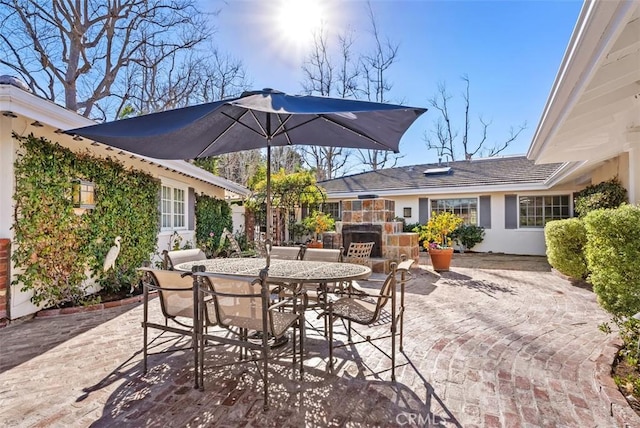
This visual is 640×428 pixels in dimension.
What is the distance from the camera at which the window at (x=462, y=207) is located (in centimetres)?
1246

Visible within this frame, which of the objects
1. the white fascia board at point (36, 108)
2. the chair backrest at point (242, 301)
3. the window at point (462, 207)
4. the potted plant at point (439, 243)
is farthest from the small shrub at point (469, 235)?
the white fascia board at point (36, 108)

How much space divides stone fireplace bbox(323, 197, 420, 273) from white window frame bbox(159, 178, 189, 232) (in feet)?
14.4

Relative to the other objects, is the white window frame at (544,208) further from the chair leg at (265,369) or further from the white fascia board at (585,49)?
the chair leg at (265,369)

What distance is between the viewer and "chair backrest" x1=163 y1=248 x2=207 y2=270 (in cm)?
373

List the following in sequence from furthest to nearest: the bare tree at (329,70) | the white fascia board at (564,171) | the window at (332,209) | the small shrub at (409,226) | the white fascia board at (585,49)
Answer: the bare tree at (329,70) → the window at (332,209) → the small shrub at (409,226) → the white fascia board at (564,171) → the white fascia board at (585,49)

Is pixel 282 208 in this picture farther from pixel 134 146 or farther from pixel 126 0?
pixel 126 0

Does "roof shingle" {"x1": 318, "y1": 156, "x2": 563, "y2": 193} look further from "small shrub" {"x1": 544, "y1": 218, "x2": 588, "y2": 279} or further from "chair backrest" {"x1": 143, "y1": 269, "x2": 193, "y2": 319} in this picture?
"chair backrest" {"x1": 143, "y1": 269, "x2": 193, "y2": 319}

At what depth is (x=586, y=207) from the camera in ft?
24.2

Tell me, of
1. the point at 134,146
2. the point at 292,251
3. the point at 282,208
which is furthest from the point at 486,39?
the point at 134,146

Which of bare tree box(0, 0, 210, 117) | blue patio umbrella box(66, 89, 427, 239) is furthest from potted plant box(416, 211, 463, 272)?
bare tree box(0, 0, 210, 117)

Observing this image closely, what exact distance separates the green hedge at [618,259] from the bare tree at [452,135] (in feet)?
65.1

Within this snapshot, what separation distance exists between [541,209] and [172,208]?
12391 mm

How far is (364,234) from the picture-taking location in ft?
28.5

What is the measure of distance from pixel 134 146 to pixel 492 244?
40.4 ft
